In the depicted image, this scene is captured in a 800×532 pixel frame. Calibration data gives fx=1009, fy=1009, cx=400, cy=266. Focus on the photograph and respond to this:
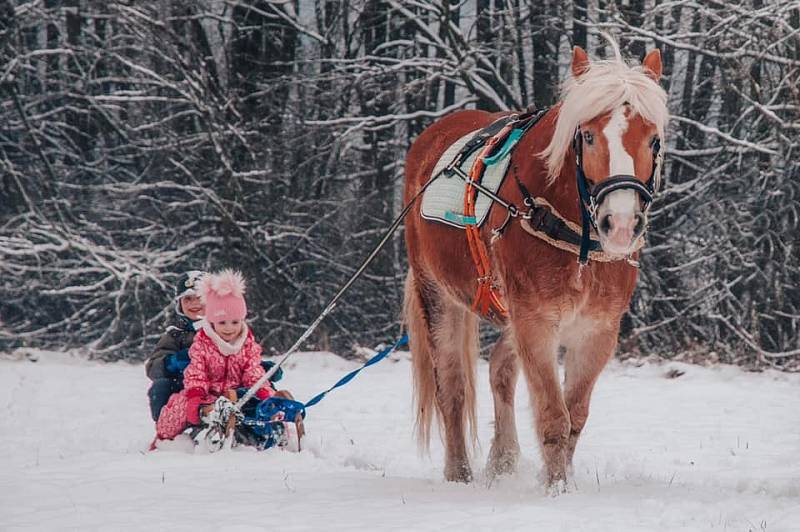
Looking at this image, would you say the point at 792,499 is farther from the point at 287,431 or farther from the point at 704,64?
the point at 704,64

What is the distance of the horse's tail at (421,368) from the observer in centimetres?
576

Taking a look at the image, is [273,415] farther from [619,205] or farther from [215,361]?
[619,205]

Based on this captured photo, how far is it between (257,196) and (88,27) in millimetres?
3512

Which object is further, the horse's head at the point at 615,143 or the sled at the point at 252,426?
the sled at the point at 252,426

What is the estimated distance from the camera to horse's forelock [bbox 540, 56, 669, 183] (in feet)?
13.0

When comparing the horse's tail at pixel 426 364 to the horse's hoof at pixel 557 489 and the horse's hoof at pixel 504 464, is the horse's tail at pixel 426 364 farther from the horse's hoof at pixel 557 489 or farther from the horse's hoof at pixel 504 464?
the horse's hoof at pixel 557 489

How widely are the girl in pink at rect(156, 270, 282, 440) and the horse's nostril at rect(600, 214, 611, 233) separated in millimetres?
2754

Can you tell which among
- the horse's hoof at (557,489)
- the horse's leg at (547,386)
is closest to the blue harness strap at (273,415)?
the horse's leg at (547,386)

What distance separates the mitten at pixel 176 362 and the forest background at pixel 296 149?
603cm

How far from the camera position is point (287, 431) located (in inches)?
233

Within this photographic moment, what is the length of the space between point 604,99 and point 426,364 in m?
2.33

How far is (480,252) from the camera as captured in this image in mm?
4863

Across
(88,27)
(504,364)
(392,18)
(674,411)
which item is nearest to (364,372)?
(674,411)

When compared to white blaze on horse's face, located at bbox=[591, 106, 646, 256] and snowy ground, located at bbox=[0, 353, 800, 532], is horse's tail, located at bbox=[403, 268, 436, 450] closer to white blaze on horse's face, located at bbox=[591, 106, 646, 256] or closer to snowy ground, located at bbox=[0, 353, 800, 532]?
snowy ground, located at bbox=[0, 353, 800, 532]
